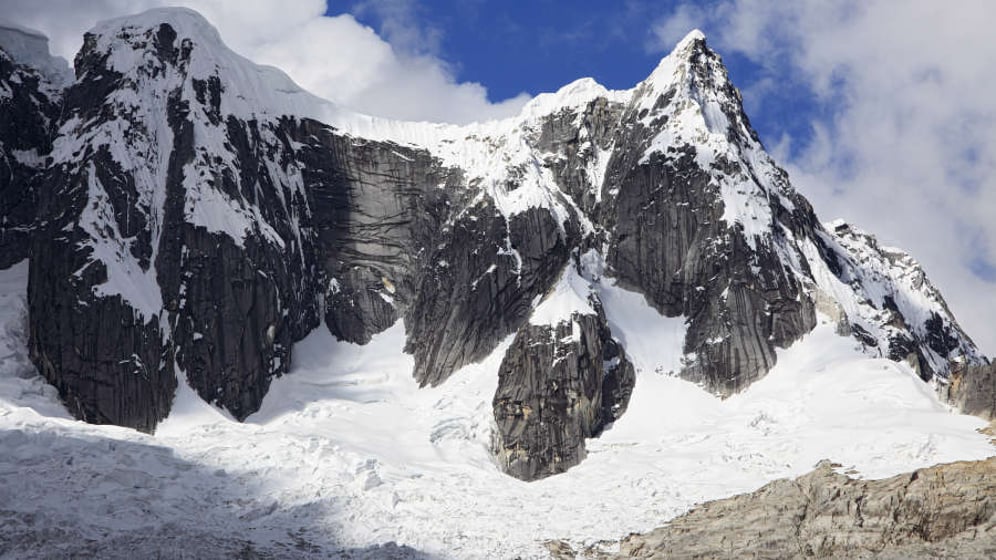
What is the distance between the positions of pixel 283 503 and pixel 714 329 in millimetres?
38877

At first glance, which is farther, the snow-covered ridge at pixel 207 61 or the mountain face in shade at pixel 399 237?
the snow-covered ridge at pixel 207 61

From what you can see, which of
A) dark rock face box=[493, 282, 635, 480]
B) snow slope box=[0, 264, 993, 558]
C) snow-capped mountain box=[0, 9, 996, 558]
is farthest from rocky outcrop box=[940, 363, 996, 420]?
dark rock face box=[493, 282, 635, 480]

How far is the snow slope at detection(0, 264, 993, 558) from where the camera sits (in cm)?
7175

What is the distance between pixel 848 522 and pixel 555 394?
2888 cm

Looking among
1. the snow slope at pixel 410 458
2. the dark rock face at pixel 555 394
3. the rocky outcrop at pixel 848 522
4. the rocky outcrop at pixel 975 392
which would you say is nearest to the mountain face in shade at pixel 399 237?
the dark rock face at pixel 555 394

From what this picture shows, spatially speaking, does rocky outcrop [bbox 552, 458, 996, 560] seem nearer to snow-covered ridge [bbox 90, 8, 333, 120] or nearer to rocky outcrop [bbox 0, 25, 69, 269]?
rocky outcrop [bbox 0, 25, 69, 269]

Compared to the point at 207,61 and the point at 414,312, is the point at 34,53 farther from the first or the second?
the point at 414,312

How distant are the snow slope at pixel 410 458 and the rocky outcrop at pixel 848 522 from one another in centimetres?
275

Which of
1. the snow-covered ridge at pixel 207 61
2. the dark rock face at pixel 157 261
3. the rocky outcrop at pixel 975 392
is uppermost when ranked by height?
the snow-covered ridge at pixel 207 61

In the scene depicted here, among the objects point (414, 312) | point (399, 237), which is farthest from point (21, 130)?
point (414, 312)

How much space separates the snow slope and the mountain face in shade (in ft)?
8.23

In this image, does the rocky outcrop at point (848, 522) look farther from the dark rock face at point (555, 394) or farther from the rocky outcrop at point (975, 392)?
the dark rock face at point (555, 394)

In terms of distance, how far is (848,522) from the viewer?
69250mm

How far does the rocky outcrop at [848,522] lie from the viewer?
66.2 m
